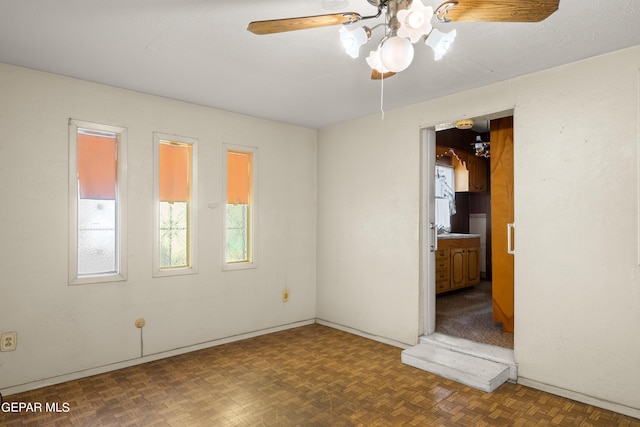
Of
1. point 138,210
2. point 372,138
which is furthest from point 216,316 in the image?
point 372,138

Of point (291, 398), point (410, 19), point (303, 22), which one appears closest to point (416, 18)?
point (410, 19)

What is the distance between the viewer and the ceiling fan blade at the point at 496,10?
4.98 ft

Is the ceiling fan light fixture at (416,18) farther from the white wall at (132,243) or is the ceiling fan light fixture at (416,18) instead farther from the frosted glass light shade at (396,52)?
the white wall at (132,243)

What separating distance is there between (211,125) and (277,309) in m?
2.31

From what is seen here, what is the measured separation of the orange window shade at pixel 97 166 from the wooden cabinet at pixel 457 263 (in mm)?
4400

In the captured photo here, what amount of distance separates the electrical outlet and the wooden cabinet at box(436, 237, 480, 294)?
4.95 metres

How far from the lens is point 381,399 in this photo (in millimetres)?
2855

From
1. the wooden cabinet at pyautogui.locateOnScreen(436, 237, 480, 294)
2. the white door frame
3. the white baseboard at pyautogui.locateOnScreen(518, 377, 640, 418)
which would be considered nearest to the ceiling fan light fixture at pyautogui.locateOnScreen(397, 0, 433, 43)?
the white door frame

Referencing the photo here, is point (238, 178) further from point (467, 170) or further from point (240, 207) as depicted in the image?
point (467, 170)

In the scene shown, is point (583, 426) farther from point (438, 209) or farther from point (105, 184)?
point (438, 209)

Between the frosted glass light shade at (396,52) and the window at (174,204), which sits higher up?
the frosted glass light shade at (396,52)
